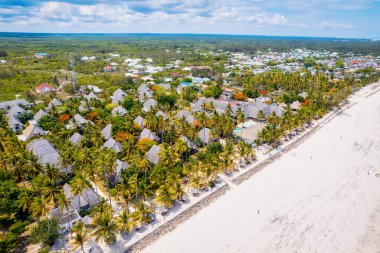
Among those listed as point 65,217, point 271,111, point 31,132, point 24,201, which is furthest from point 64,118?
point 271,111

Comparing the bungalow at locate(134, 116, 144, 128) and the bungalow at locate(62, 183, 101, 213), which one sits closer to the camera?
the bungalow at locate(62, 183, 101, 213)

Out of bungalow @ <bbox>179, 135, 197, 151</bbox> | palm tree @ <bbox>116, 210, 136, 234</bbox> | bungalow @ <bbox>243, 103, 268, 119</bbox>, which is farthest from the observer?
bungalow @ <bbox>243, 103, 268, 119</bbox>

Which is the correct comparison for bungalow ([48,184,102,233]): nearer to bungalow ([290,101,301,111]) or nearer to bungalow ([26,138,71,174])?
bungalow ([26,138,71,174])

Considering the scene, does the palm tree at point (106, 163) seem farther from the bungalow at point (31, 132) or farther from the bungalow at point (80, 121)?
the bungalow at point (31, 132)

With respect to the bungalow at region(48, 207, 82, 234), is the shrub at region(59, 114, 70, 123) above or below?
above

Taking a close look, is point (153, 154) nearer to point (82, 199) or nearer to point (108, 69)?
point (82, 199)

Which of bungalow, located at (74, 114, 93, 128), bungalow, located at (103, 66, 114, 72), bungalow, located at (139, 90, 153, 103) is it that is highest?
bungalow, located at (103, 66, 114, 72)

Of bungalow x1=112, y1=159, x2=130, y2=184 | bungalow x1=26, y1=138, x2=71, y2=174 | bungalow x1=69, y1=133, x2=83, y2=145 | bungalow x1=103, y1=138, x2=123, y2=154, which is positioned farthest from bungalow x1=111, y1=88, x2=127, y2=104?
bungalow x1=112, y1=159, x2=130, y2=184
